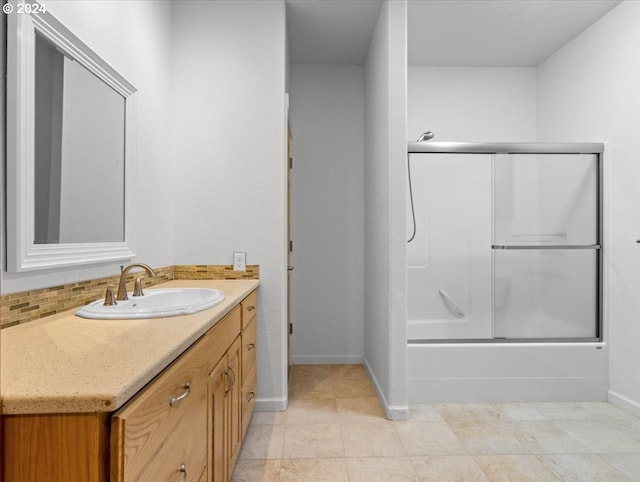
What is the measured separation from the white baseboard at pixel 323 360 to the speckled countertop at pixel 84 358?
218 centimetres

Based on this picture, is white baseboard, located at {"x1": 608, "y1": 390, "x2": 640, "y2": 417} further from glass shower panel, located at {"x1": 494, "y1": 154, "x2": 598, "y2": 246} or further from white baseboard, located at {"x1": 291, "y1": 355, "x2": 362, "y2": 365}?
white baseboard, located at {"x1": 291, "y1": 355, "x2": 362, "y2": 365}

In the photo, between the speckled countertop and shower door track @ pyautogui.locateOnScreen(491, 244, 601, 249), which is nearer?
the speckled countertop

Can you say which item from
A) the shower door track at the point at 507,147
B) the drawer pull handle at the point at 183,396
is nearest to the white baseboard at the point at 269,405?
the drawer pull handle at the point at 183,396

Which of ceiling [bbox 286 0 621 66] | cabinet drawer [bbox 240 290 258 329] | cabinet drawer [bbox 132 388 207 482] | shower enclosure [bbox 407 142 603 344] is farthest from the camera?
shower enclosure [bbox 407 142 603 344]

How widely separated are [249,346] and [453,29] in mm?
2639

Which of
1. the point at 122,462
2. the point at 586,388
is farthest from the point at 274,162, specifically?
the point at 586,388

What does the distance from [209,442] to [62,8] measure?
1.56 m

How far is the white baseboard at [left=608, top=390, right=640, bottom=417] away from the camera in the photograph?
234 cm

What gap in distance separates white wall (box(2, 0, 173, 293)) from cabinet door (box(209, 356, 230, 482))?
25.0 inches

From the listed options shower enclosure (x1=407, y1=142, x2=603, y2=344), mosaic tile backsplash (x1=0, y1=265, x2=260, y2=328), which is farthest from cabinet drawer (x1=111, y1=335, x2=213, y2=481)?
shower enclosure (x1=407, y1=142, x2=603, y2=344)

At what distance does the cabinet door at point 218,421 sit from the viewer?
1.27 metres

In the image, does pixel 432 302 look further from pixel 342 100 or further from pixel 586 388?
pixel 342 100

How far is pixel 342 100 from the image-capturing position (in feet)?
11.0

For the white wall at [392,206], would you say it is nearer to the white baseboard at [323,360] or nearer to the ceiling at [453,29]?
the ceiling at [453,29]
